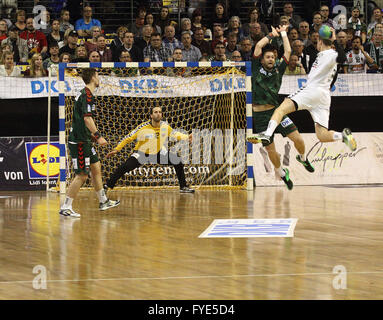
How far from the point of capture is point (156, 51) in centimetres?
1823

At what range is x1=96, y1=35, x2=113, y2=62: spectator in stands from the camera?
17.8 meters

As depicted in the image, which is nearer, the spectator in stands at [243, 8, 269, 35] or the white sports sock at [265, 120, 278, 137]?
the white sports sock at [265, 120, 278, 137]

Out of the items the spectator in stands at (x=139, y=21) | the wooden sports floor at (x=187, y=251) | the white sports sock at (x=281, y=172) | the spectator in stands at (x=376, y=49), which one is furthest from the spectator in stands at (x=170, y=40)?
the white sports sock at (x=281, y=172)

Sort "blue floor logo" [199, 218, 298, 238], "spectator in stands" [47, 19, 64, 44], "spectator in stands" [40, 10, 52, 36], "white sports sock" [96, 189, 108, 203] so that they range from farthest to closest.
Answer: "spectator in stands" [40, 10, 52, 36] < "spectator in stands" [47, 19, 64, 44] < "white sports sock" [96, 189, 108, 203] < "blue floor logo" [199, 218, 298, 238]

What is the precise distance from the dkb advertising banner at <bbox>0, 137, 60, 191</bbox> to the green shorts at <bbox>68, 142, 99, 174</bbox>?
522 centimetres

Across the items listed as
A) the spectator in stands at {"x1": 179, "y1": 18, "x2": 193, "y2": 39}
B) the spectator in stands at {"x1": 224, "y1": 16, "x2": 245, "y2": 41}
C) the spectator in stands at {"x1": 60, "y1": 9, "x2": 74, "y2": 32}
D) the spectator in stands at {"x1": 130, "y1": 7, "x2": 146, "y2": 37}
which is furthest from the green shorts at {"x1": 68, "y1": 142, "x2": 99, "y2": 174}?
the spectator in stands at {"x1": 224, "y1": 16, "x2": 245, "y2": 41}

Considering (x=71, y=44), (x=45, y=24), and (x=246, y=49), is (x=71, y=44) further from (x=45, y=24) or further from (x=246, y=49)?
(x=246, y=49)

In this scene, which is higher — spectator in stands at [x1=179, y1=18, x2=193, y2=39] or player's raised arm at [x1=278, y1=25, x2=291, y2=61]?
spectator in stands at [x1=179, y1=18, x2=193, y2=39]

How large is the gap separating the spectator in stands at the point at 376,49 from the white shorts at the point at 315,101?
6.81 metres

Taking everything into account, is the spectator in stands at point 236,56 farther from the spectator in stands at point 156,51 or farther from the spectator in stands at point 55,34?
the spectator in stands at point 55,34

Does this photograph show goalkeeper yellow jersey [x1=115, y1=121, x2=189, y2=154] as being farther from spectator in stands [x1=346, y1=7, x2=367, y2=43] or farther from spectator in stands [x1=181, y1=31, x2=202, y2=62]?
spectator in stands [x1=346, y1=7, x2=367, y2=43]

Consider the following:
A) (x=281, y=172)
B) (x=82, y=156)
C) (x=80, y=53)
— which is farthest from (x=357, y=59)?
(x=82, y=156)
